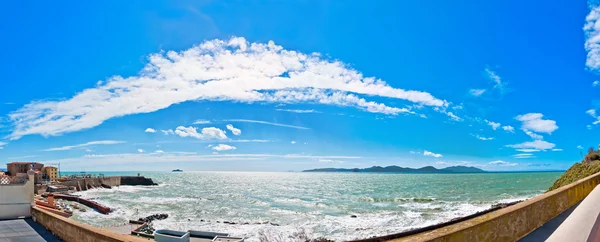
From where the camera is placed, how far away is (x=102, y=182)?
286 ft

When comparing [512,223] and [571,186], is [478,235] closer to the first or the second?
[512,223]

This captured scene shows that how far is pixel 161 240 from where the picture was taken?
17.7m

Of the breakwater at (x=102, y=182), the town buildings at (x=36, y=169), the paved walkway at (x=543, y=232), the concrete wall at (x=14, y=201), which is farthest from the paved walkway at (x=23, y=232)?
the town buildings at (x=36, y=169)

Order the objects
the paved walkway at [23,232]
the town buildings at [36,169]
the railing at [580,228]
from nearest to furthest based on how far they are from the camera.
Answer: the railing at [580,228]
the paved walkway at [23,232]
the town buildings at [36,169]

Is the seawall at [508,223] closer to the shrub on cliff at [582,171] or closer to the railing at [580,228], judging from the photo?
the railing at [580,228]

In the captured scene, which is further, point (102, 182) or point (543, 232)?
point (102, 182)

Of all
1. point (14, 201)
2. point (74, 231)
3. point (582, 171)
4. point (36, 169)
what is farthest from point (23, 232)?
point (36, 169)

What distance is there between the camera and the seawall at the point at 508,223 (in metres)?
4.14

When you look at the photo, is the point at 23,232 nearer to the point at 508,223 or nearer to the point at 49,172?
the point at 508,223

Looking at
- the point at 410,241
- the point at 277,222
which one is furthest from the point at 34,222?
the point at 277,222

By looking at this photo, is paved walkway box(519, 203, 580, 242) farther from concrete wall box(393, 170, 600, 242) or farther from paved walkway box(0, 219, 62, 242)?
paved walkway box(0, 219, 62, 242)

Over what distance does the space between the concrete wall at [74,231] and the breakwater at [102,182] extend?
75.2 metres

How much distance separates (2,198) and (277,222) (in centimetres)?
2833

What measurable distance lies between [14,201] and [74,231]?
665cm
